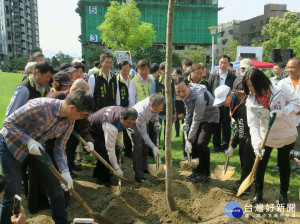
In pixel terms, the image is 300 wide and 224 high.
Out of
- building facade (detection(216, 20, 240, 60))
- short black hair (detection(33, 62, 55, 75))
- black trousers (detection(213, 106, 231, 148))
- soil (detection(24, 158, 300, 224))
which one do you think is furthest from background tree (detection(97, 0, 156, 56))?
building facade (detection(216, 20, 240, 60))

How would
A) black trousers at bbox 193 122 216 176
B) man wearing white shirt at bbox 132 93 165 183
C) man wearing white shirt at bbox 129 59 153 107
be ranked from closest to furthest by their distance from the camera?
man wearing white shirt at bbox 132 93 165 183 → black trousers at bbox 193 122 216 176 → man wearing white shirt at bbox 129 59 153 107

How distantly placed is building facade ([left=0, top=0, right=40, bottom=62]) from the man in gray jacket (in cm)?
6848

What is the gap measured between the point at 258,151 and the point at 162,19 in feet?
203

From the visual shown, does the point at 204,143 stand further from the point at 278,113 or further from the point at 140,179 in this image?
the point at 278,113

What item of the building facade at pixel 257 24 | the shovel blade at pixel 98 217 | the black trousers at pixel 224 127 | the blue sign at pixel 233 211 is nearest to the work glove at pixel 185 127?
the blue sign at pixel 233 211

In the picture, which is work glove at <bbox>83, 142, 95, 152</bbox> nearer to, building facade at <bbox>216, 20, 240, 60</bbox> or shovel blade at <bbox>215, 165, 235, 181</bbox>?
shovel blade at <bbox>215, 165, 235, 181</bbox>

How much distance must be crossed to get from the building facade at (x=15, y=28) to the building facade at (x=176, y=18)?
61.4 feet

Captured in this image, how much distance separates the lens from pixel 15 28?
241 ft

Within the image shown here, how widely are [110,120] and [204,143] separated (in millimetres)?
1532

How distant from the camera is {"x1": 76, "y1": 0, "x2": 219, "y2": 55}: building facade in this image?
5931 centimetres

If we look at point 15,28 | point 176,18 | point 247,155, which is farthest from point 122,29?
point 15,28

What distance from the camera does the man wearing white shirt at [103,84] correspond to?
5.60 meters

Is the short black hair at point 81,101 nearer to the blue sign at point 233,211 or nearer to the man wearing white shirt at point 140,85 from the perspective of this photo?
the blue sign at point 233,211

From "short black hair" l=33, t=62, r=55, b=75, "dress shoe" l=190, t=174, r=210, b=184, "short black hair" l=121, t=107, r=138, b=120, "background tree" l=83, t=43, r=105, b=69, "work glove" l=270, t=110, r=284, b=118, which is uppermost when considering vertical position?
"background tree" l=83, t=43, r=105, b=69
